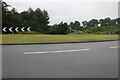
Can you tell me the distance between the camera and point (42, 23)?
66688 millimetres

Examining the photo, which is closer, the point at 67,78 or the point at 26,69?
the point at 67,78

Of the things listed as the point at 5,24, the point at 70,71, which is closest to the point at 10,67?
the point at 70,71

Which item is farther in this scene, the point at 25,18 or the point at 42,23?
the point at 42,23

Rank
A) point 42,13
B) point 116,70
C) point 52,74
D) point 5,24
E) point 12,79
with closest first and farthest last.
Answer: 1. point 12,79
2. point 52,74
3. point 116,70
4. point 5,24
5. point 42,13

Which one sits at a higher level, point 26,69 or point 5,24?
point 5,24

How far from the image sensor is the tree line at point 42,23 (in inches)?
1859

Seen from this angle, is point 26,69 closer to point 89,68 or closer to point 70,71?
point 70,71

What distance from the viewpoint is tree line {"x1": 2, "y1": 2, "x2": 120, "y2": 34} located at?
47.2m

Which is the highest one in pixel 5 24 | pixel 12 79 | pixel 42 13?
pixel 42 13

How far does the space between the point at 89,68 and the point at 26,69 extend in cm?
168

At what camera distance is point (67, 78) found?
4805 millimetres

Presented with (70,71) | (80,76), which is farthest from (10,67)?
(80,76)

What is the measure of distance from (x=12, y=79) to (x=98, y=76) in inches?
75.4

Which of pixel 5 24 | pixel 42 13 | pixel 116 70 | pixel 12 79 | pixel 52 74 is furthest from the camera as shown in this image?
pixel 42 13
